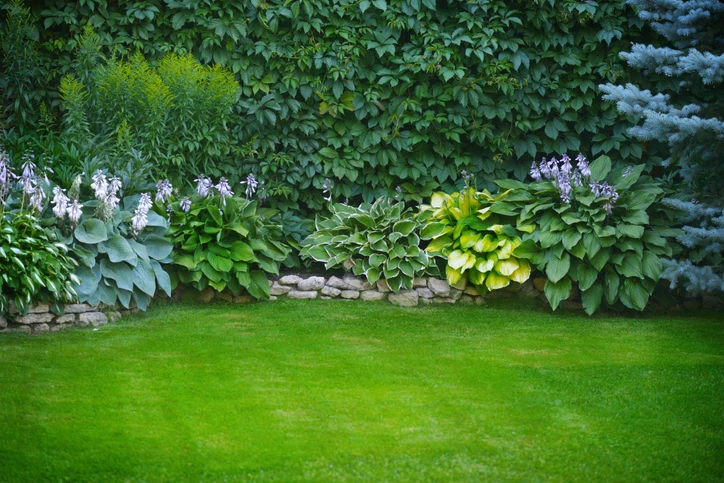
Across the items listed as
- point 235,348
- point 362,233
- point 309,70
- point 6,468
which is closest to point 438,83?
point 309,70

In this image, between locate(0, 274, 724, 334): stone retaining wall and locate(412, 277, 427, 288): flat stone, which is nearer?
locate(0, 274, 724, 334): stone retaining wall

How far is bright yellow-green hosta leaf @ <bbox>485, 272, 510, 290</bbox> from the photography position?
5930 mm

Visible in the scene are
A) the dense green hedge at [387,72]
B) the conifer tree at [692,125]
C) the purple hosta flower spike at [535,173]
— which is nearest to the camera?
the conifer tree at [692,125]

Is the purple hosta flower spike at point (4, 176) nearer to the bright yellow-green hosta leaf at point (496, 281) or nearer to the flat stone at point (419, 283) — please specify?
the flat stone at point (419, 283)

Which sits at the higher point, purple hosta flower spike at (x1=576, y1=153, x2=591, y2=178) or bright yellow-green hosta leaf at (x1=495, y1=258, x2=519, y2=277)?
purple hosta flower spike at (x1=576, y1=153, x2=591, y2=178)

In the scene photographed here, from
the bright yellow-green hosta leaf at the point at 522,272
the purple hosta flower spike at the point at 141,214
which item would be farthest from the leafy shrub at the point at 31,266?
the bright yellow-green hosta leaf at the point at 522,272

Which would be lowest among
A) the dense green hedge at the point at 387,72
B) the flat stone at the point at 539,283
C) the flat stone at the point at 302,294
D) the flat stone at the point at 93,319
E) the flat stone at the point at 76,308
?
the flat stone at the point at 93,319

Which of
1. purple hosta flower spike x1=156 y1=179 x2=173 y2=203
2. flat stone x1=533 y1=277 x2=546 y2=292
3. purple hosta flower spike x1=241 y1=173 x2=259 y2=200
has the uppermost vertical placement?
purple hosta flower spike x1=241 y1=173 x2=259 y2=200

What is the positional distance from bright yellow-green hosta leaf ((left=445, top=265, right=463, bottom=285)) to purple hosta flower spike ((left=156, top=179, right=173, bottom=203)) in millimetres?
2405

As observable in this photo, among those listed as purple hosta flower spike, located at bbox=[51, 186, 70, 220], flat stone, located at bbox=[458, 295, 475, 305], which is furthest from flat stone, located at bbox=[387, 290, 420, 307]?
purple hosta flower spike, located at bbox=[51, 186, 70, 220]

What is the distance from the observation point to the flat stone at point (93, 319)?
17.1ft

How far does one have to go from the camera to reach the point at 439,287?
243 inches

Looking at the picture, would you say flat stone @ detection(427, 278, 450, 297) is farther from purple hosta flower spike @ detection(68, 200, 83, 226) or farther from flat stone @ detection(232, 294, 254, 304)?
purple hosta flower spike @ detection(68, 200, 83, 226)

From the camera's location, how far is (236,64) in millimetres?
6680
